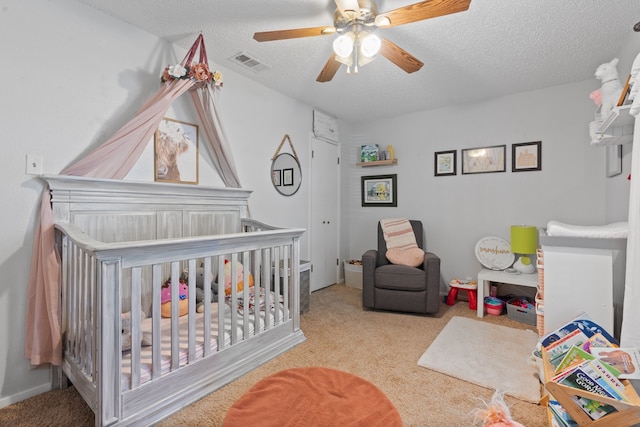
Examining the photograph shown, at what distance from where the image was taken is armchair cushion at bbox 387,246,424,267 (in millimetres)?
3209

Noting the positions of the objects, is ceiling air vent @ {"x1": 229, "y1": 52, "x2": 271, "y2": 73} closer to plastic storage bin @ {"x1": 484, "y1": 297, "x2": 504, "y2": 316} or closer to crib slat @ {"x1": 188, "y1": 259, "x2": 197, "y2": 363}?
crib slat @ {"x1": 188, "y1": 259, "x2": 197, "y2": 363}

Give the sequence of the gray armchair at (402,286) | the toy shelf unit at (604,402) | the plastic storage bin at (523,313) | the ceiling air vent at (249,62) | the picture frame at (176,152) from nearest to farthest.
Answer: the toy shelf unit at (604,402), the picture frame at (176,152), the ceiling air vent at (249,62), the plastic storage bin at (523,313), the gray armchair at (402,286)

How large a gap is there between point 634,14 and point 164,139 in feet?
10.9

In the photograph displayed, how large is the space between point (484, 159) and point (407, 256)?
4.87 ft

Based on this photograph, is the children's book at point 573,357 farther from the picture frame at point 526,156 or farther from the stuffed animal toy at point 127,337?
the picture frame at point 526,156

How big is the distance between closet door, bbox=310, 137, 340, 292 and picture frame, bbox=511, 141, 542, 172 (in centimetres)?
212

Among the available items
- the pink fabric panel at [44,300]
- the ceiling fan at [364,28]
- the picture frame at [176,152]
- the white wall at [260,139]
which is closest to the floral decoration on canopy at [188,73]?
the white wall at [260,139]

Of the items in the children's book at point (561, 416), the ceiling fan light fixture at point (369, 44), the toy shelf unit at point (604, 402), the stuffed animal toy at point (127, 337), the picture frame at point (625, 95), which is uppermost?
the ceiling fan light fixture at point (369, 44)

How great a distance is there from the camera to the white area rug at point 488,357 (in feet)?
6.01

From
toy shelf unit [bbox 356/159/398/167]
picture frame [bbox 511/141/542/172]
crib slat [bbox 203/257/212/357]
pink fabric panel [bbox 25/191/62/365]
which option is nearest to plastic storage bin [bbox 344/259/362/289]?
toy shelf unit [bbox 356/159/398/167]

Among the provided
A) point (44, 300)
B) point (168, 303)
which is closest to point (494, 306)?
point (168, 303)

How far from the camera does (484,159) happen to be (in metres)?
3.52

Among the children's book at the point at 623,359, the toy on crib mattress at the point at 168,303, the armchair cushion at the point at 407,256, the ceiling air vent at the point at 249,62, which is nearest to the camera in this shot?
the children's book at the point at 623,359

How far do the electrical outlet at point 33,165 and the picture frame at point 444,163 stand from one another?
3.73 meters
